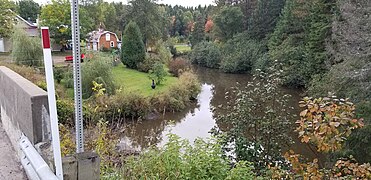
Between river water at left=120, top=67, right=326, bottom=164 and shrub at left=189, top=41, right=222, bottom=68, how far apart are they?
5.19 meters

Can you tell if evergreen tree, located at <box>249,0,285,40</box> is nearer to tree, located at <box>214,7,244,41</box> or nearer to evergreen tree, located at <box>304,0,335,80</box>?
tree, located at <box>214,7,244,41</box>

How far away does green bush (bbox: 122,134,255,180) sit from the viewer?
10.3 feet

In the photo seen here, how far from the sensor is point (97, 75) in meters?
12.8

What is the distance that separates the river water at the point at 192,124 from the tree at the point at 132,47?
4861 mm

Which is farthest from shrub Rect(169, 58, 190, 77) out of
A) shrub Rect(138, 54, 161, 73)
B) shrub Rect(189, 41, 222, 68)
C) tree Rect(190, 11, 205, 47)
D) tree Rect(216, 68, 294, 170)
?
tree Rect(216, 68, 294, 170)

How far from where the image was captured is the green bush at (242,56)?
25578 mm

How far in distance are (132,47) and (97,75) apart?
824 cm

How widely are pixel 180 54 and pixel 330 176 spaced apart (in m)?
32.3

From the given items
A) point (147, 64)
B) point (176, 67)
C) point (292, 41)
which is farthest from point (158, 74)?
point (292, 41)

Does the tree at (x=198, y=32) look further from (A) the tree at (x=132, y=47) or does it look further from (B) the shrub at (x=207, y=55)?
(A) the tree at (x=132, y=47)

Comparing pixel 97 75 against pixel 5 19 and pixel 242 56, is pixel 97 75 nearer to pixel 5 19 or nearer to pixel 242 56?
pixel 5 19

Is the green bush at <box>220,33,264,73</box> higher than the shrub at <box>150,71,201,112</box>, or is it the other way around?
the green bush at <box>220,33,264,73</box>

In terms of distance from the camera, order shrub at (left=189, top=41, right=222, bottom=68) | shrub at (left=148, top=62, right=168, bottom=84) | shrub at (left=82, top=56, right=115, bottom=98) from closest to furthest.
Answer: shrub at (left=82, top=56, right=115, bottom=98) → shrub at (left=148, top=62, right=168, bottom=84) → shrub at (left=189, top=41, right=222, bottom=68)

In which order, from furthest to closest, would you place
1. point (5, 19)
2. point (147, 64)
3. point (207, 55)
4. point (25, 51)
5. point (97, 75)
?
point (207, 55)
point (147, 64)
point (5, 19)
point (25, 51)
point (97, 75)
